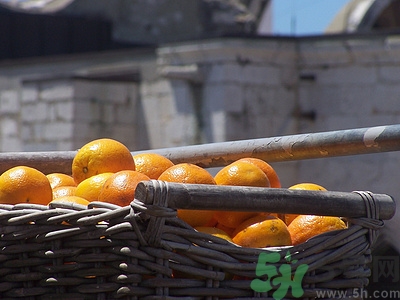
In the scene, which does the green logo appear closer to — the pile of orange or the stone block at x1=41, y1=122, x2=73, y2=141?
the pile of orange

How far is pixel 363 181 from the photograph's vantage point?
7172mm

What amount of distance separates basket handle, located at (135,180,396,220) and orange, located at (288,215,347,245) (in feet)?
0.15

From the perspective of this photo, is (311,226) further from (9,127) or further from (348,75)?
(9,127)

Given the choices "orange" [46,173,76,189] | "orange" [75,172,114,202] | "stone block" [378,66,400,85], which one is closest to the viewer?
"orange" [75,172,114,202]

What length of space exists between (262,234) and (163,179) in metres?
0.22

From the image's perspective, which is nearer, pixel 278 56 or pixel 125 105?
pixel 278 56

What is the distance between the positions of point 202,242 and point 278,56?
20.6 ft

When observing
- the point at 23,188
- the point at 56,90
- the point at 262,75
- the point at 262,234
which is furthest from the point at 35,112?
the point at 262,234

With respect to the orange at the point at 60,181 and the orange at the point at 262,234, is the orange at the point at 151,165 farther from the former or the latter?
the orange at the point at 262,234

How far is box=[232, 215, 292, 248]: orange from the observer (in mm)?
1420

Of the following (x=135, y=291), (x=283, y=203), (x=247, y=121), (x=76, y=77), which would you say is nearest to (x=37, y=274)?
(x=135, y=291)

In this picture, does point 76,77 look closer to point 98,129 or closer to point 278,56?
point 98,129

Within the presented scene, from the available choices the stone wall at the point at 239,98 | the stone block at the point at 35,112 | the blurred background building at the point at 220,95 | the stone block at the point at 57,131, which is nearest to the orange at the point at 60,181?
the blurred background building at the point at 220,95

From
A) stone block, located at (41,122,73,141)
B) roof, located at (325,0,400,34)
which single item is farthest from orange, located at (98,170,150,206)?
roof, located at (325,0,400,34)
